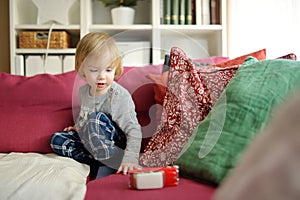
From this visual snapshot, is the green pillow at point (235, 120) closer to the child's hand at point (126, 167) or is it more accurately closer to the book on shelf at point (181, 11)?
the child's hand at point (126, 167)

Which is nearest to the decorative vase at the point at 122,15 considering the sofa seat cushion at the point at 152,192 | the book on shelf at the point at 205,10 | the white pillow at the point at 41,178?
the book on shelf at the point at 205,10

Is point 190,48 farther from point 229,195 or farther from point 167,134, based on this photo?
point 229,195

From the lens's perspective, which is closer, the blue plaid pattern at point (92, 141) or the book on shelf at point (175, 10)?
the blue plaid pattern at point (92, 141)

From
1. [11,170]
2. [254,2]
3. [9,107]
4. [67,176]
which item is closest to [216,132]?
[67,176]

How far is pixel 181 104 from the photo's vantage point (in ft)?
4.66

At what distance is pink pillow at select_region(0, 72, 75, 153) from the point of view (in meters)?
1.65

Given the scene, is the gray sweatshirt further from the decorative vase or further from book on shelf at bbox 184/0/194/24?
book on shelf at bbox 184/0/194/24

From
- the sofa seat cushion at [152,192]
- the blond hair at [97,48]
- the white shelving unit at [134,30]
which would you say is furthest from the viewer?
the white shelving unit at [134,30]

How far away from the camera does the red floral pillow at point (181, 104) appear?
137 cm

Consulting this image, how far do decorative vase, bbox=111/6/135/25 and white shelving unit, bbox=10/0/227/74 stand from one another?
0.05 m

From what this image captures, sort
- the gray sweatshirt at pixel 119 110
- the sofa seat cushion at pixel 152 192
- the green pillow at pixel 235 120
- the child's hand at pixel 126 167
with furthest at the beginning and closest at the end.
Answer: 1. the gray sweatshirt at pixel 119 110
2. the child's hand at pixel 126 167
3. the green pillow at pixel 235 120
4. the sofa seat cushion at pixel 152 192

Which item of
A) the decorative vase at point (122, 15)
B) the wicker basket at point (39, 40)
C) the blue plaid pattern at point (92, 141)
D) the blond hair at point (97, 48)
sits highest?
the decorative vase at point (122, 15)

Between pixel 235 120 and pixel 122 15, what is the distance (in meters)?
1.78

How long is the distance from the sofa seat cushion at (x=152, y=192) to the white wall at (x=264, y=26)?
5.36 feet
